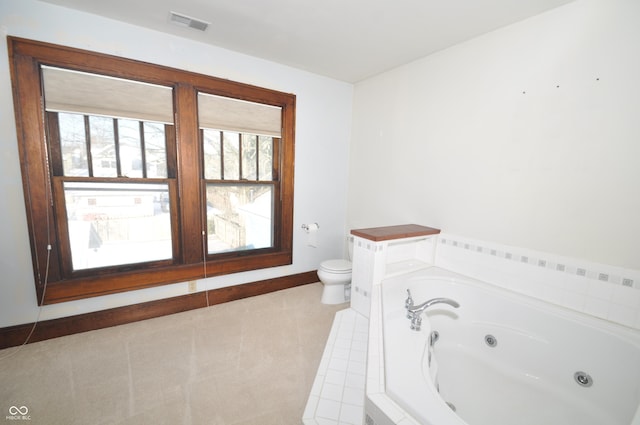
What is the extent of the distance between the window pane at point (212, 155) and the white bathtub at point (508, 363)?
1853 mm

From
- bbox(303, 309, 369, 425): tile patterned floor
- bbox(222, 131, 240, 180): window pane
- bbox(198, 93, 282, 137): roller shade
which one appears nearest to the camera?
bbox(303, 309, 369, 425): tile patterned floor

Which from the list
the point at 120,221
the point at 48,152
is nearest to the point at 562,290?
the point at 120,221

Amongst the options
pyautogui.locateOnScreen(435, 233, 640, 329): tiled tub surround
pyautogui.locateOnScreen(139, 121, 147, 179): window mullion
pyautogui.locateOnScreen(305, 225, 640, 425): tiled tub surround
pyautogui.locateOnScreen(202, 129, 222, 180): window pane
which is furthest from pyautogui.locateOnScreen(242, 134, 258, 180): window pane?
pyautogui.locateOnScreen(435, 233, 640, 329): tiled tub surround

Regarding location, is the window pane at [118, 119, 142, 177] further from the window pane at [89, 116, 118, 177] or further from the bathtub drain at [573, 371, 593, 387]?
the bathtub drain at [573, 371, 593, 387]

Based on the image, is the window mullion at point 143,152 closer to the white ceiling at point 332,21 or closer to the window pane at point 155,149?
the window pane at point 155,149

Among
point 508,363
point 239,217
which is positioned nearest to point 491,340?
point 508,363

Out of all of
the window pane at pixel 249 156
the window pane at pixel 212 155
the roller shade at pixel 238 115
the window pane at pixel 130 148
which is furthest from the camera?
the window pane at pixel 249 156

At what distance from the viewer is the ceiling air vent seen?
72.4 inches

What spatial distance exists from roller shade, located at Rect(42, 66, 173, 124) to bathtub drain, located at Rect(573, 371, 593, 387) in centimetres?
326

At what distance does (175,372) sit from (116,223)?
4.29ft

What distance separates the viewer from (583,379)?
143cm

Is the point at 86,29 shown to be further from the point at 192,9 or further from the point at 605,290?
the point at 605,290

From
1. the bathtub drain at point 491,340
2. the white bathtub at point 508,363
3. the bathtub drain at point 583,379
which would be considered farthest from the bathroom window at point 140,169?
the bathtub drain at point 583,379

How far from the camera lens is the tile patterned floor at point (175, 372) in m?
1.41
